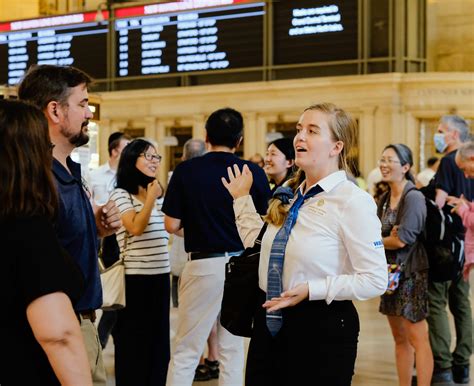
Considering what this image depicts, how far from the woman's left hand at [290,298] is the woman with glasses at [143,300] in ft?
6.90

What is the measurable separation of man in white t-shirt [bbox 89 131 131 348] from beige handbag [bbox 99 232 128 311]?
0.41 feet

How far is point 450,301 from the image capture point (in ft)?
21.2

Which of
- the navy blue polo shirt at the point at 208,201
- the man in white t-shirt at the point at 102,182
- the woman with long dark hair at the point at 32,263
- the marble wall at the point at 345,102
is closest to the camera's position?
the woman with long dark hair at the point at 32,263

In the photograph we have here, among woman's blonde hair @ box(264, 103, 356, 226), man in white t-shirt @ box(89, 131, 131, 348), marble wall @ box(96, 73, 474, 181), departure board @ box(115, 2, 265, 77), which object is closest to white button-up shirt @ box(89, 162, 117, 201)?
man in white t-shirt @ box(89, 131, 131, 348)

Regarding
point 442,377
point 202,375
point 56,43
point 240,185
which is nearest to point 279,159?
point 202,375

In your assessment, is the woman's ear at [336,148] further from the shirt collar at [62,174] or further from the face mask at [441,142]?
the face mask at [441,142]

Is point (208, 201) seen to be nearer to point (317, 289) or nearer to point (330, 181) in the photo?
point (330, 181)

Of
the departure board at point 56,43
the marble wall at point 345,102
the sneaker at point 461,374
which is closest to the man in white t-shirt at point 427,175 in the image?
the marble wall at point 345,102

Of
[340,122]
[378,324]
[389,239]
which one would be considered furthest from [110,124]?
[340,122]

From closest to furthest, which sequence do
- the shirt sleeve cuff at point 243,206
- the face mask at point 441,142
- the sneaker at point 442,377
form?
the shirt sleeve cuff at point 243,206
the sneaker at point 442,377
the face mask at point 441,142

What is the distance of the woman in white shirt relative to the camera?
121 inches

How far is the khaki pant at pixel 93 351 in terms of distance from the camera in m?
2.87

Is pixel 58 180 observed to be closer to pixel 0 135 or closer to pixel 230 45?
pixel 0 135

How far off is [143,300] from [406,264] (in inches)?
63.8
